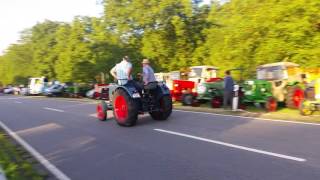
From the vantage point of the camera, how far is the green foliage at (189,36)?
20.9m

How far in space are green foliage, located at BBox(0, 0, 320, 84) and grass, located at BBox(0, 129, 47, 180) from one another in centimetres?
1418

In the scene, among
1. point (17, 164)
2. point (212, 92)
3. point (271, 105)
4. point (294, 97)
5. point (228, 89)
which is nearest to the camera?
→ point (17, 164)

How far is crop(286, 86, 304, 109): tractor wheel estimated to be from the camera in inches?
666

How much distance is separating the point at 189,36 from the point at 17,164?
29783mm

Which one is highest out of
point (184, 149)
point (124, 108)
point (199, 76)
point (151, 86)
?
point (199, 76)

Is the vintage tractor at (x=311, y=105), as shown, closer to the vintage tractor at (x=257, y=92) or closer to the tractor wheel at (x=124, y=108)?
the vintage tractor at (x=257, y=92)

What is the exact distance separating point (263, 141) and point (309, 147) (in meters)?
1.11

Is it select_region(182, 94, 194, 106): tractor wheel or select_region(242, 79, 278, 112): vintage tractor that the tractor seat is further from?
select_region(182, 94, 194, 106): tractor wheel

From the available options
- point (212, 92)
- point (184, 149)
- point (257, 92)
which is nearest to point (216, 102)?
point (212, 92)

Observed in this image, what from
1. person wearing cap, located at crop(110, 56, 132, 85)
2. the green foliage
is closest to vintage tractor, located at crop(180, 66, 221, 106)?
the green foliage

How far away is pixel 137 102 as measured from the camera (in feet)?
42.5

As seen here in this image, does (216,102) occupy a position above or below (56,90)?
below

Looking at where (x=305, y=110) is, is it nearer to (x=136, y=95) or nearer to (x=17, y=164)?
(x=136, y=95)

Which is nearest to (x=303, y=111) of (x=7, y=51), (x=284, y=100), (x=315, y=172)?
(x=284, y=100)
